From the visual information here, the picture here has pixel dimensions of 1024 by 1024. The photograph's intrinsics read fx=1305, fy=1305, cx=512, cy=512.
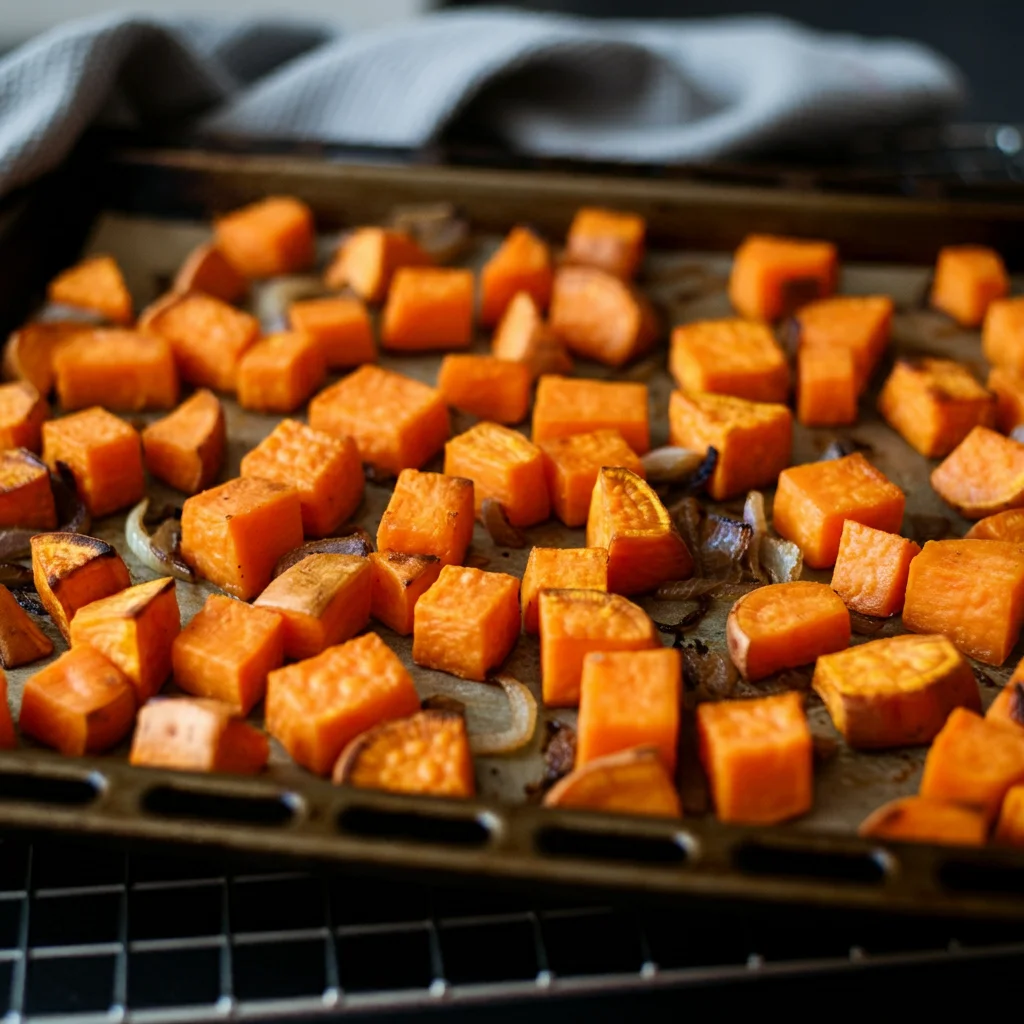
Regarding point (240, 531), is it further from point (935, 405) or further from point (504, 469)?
point (935, 405)

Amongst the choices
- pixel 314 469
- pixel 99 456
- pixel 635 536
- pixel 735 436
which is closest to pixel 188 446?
pixel 99 456

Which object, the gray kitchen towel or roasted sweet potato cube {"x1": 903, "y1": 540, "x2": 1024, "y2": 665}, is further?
the gray kitchen towel

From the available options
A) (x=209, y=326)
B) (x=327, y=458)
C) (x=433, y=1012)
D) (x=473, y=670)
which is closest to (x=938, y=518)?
(x=473, y=670)

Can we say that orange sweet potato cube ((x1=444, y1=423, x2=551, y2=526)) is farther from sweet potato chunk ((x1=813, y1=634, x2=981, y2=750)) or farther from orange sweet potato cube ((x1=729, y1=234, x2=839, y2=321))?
orange sweet potato cube ((x1=729, y1=234, x2=839, y2=321))

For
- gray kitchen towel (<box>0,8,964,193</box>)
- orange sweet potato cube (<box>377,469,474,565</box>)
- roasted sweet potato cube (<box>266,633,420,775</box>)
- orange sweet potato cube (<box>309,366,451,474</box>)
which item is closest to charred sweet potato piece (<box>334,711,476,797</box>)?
roasted sweet potato cube (<box>266,633,420,775</box>)

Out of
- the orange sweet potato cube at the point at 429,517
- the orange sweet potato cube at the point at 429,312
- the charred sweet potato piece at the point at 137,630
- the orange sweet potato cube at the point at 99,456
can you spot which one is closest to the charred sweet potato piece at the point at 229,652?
the charred sweet potato piece at the point at 137,630
